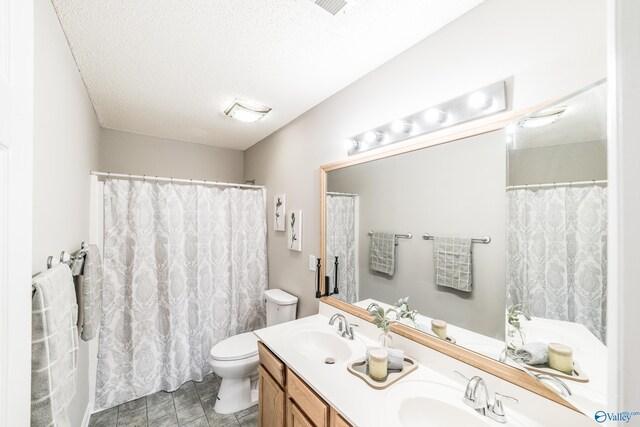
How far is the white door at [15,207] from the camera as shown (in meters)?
0.46

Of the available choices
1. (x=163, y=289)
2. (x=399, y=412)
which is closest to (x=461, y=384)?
(x=399, y=412)

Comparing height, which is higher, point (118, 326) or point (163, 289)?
point (163, 289)

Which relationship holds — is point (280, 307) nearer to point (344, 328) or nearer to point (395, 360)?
point (344, 328)

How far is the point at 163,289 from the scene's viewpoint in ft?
7.69

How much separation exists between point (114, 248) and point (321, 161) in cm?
184

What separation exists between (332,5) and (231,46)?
60cm

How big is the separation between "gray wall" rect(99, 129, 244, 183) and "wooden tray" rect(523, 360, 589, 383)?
3260 mm

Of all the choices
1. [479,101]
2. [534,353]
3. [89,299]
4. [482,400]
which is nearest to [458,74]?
[479,101]

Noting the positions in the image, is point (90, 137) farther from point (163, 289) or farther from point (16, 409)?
point (16, 409)

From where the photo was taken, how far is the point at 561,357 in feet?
2.60

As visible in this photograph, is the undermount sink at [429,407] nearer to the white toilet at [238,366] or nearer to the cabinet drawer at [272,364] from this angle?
the cabinet drawer at [272,364]

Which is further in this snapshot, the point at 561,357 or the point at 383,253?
the point at 383,253

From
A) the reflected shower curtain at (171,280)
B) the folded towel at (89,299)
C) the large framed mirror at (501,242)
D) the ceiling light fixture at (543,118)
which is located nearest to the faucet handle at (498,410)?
the large framed mirror at (501,242)

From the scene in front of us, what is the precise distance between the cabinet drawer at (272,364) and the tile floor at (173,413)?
770 millimetres
